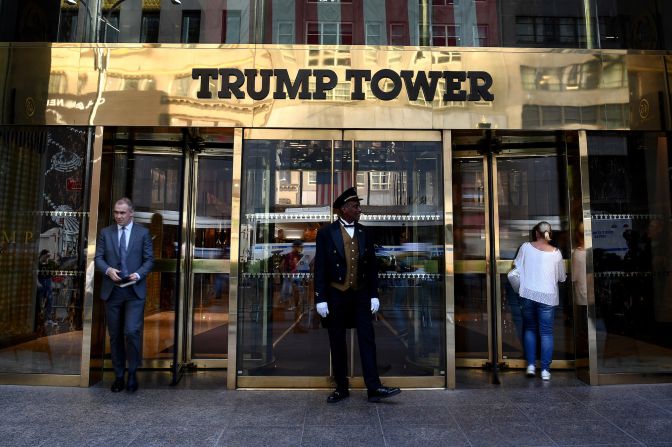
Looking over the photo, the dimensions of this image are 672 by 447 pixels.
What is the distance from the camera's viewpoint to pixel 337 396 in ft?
16.5

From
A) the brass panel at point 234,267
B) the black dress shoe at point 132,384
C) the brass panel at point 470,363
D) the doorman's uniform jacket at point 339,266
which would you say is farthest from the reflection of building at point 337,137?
the brass panel at point 470,363

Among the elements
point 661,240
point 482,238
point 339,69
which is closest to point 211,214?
point 339,69

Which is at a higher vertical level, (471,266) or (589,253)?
(589,253)

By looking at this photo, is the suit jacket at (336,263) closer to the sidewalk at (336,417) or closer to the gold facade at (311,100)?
the gold facade at (311,100)

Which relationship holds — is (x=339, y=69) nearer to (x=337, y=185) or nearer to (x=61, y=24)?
(x=337, y=185)

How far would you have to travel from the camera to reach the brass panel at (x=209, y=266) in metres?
6.59

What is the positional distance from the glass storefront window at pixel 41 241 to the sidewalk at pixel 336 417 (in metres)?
0.67

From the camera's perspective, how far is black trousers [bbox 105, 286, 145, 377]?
534 cm

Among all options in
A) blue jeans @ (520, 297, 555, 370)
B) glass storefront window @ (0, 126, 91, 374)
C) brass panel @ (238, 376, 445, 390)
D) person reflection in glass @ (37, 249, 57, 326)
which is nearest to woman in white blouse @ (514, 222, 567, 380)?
blue jeans @ (520, 297, 555, 370)

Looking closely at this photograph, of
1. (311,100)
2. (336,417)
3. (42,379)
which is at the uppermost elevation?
(311,100)

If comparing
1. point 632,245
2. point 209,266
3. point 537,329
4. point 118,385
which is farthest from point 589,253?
point 118,385

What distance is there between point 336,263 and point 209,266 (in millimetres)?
2312

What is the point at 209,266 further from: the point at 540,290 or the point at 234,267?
the point at 540,290

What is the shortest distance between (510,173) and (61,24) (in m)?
6.19
